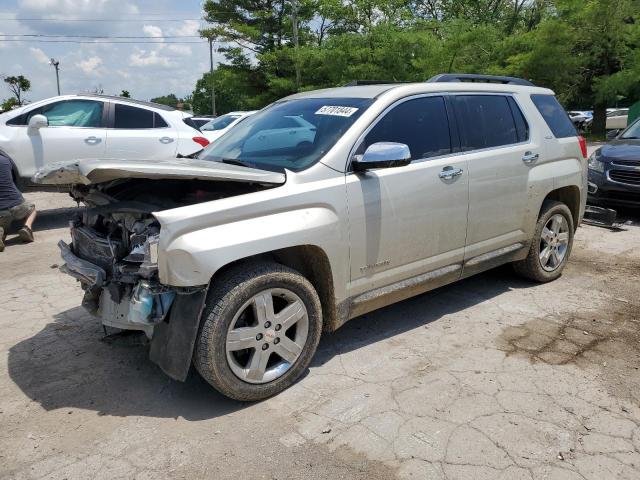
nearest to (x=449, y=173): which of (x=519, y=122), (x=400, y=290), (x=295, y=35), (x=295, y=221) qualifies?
(x=400, y=290)

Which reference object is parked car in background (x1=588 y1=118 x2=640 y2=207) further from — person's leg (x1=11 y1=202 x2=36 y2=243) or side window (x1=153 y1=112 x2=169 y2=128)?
person's leg (x1=11 y1=202 x2=36 y2=243)

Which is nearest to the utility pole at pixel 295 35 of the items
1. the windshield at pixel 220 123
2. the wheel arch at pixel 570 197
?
the windshield at pixel 220 123

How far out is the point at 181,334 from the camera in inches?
116

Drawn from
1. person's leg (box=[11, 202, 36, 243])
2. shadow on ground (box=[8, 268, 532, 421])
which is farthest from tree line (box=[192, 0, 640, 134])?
shadow on ground (box=[8, 268, 532, 421])

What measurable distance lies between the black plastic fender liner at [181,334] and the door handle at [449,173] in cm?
200

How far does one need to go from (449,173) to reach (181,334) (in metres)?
2.26

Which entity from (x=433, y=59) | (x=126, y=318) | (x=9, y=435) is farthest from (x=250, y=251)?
(x=433, y=59)

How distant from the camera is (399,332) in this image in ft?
13.8

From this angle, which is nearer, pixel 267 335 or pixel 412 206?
pixel 267 335

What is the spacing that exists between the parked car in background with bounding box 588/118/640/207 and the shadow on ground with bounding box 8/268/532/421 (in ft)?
13.8

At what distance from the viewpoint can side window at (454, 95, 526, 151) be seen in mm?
4277

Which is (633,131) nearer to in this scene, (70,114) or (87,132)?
(87,132)

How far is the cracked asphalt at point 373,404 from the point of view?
2.68 m

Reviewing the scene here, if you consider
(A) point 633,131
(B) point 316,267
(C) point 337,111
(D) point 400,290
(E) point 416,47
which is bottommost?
(D) point 400,290
